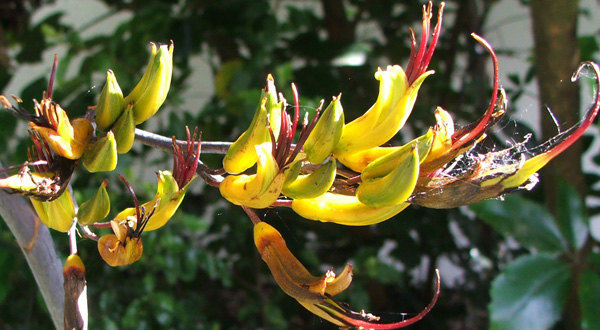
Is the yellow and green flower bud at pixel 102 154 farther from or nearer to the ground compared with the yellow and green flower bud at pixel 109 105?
nearer to the ground

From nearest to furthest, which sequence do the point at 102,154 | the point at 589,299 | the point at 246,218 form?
the point at 102,154 → the point at 589,299 → the point at 246,218

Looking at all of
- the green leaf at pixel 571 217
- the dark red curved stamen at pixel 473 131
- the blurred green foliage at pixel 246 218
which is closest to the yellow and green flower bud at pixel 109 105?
the dark red curved stamen at pixel 473 131

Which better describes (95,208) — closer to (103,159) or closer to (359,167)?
(103,159)

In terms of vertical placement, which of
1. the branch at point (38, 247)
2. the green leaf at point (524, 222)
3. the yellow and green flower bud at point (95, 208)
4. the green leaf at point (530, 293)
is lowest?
the green leaf at point (530, 293)

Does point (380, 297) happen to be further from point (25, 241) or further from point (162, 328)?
point (25, 241)

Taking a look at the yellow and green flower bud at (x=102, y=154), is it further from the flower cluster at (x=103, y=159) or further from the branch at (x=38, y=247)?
the branch at (x=38, y=247)

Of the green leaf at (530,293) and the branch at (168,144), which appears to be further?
the green leaf at (530,293)

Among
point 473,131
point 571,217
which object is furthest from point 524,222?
point 473,131

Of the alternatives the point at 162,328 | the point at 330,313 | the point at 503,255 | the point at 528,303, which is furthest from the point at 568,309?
the point at 330,313
